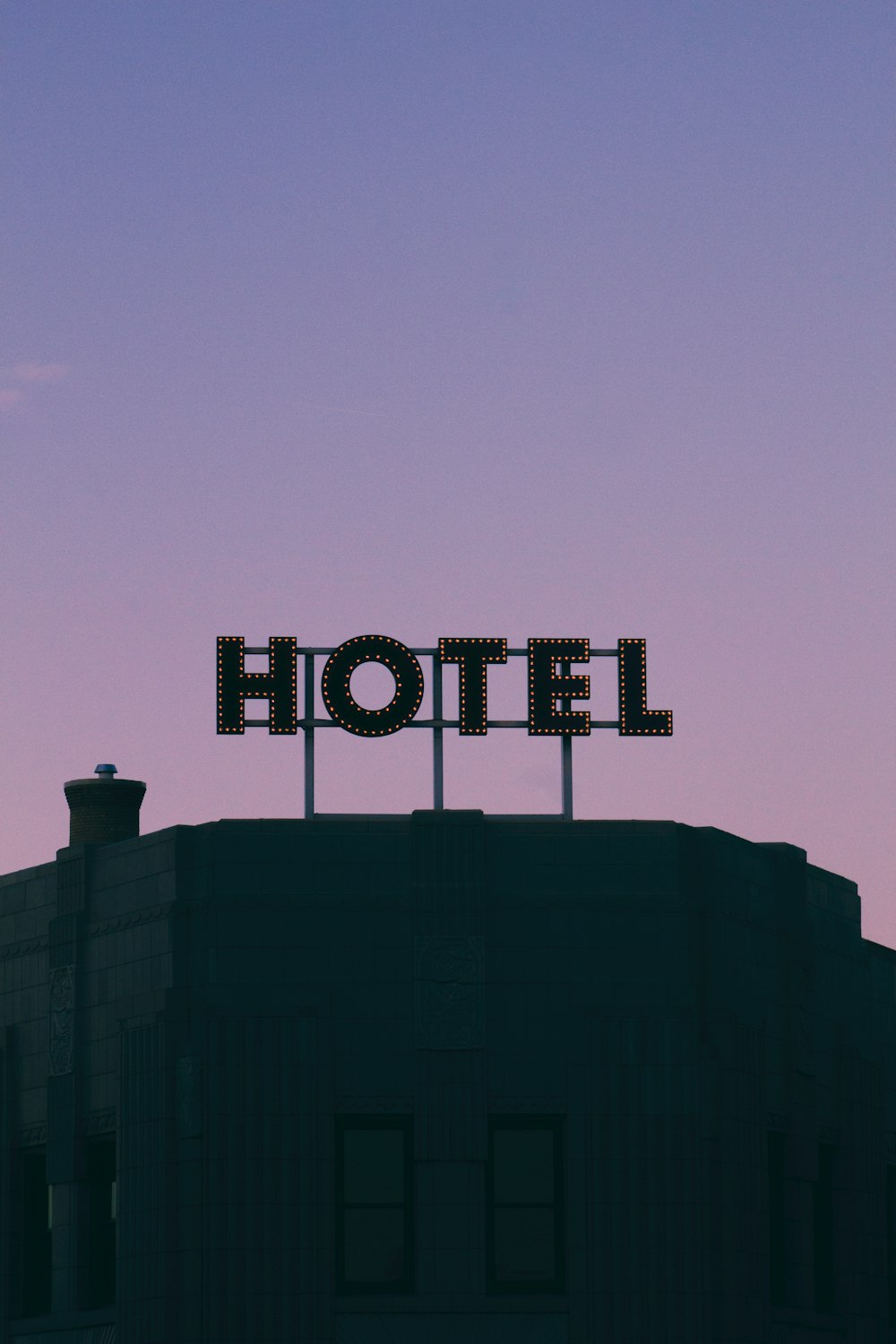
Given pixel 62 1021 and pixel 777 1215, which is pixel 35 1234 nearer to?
pixel 62 1021

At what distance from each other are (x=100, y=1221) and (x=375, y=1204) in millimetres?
7883

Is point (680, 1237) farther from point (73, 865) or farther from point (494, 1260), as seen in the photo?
point (73, 865)

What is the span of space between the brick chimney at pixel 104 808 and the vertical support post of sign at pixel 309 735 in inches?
275

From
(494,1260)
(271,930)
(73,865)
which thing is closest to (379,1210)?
(494,1260)

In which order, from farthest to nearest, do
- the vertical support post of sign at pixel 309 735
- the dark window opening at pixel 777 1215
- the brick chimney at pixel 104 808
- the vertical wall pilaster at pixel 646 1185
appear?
the brick chimney at pixel 104 808
the vertical support post of sign at pixel 309 735
the dark window opening at pixel 777 1215
the vertical wall pilaster at pixel 646 1185

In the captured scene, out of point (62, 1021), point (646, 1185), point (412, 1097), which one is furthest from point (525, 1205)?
point (62, 1021)

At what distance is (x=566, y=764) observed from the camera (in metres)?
69.4

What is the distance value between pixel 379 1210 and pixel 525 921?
8012mm

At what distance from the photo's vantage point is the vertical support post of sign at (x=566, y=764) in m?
68.4

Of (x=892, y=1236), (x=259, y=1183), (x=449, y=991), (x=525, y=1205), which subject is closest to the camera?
(x=259, y=1183)

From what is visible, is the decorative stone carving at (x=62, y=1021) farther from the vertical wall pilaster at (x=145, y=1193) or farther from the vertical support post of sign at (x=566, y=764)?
the vertical support post of sign at (x=566, y=764)

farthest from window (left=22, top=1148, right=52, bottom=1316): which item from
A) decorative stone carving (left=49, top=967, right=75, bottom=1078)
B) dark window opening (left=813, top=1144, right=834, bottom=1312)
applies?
dark window opening (left=813, top=1144, right=834, bottom=1312)

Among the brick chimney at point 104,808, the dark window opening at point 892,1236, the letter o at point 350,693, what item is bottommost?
the dark window opening at point 892,1236

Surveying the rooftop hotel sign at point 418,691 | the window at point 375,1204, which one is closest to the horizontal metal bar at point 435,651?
the rooftop hotel sign at point 418,691
